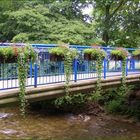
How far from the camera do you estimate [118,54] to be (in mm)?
14672

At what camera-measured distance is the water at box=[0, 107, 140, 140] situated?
47.5ft

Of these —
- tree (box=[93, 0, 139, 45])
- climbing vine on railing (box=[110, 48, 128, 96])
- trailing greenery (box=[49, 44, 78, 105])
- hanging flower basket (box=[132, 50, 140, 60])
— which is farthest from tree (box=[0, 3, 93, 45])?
trailing greenery (box=[49, 44, 78, 105])

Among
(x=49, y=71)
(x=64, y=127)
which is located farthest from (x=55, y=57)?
(x=64, y=127)

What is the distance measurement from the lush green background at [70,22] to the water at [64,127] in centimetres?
355

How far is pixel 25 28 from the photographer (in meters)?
20.6

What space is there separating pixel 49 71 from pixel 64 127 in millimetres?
4153

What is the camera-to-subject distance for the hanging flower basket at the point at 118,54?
47.9 feet

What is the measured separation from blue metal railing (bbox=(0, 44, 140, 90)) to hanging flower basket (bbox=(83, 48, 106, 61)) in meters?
0.17

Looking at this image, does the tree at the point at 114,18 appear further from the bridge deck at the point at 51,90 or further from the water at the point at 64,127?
the bridge deck at the point at 51,90

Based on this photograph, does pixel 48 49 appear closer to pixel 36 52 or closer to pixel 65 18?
pixel 36 52

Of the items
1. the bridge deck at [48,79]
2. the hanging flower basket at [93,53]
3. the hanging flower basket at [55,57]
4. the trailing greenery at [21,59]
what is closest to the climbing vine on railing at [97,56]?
the hanging flower basket at [93,53]

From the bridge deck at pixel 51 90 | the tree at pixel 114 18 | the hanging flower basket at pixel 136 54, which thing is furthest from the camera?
the tree at pixel 114 18

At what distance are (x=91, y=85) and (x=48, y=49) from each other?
7.89 feet

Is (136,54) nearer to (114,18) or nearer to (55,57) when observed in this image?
(55,57)
